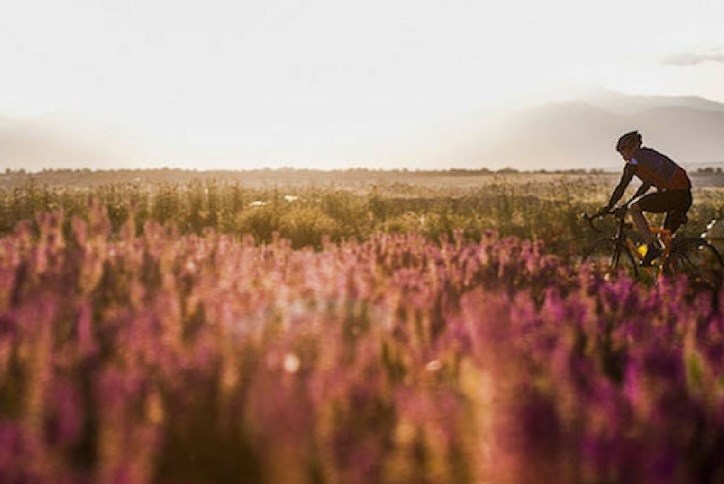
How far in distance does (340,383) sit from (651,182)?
24.7 ft

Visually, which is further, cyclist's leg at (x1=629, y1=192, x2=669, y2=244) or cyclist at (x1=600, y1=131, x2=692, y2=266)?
cyclist's leg at (x1=629, y1=192, x2=669, y2=244)

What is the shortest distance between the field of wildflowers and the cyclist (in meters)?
3.49

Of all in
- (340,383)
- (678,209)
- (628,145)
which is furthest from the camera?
(678,209)

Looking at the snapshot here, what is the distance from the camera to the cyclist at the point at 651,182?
10.3m

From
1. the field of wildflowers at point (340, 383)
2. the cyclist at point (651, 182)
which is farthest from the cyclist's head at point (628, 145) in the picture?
the field of wildflowers at point (340, 383)

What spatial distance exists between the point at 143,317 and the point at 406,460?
1.98 metres

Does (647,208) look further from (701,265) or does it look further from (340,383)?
(340,383)

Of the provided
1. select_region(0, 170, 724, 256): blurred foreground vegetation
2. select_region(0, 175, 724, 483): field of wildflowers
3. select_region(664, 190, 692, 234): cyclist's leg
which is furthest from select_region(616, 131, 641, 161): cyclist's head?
select_region(0, 170, 724, 256): blurred foreground vegetation

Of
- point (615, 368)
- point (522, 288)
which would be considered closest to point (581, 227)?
point (522, 288)

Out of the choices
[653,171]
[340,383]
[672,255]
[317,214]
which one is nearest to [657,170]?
[653,171]

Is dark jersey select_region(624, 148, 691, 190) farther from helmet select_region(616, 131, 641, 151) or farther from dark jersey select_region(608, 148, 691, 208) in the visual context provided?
helmet select_region(616, 131, 641, 151)

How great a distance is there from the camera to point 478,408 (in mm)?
3969

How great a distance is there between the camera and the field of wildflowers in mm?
3076

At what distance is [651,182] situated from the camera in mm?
10484
